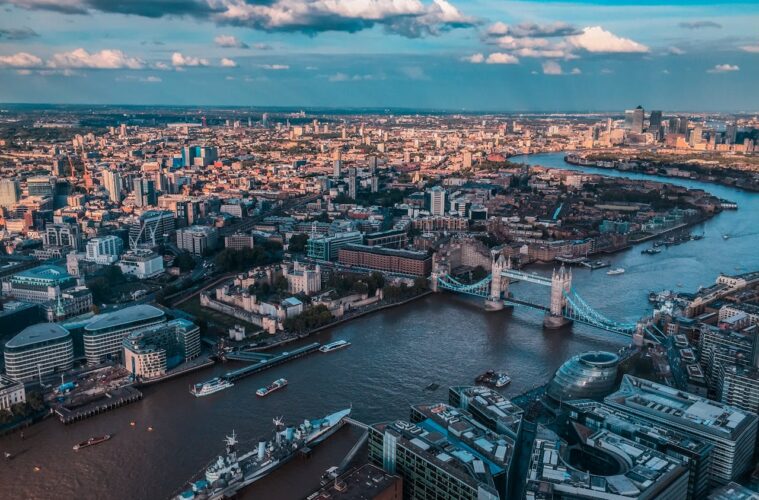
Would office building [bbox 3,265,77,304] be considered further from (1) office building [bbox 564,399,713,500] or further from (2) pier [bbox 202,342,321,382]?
(1) office building [bbox 564,399,713,500]

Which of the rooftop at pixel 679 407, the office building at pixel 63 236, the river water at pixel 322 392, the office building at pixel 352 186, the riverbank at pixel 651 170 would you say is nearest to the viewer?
the rooftop at pixel 679 407

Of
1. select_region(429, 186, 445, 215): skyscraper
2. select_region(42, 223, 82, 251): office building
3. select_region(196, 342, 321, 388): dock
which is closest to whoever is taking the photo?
select_region(196, 342, 321, 388): dock

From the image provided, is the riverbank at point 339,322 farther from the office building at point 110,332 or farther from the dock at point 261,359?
the office building at point 110,332

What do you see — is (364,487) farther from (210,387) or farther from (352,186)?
(352,186)

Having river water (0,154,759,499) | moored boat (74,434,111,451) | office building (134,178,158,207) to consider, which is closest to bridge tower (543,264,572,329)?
river water (0,154,759,499)

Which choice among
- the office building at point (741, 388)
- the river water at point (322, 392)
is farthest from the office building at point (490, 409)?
the office building at point (741, 388)

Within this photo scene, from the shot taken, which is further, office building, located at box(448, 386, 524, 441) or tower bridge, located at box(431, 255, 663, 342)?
tower bridge, located at box(431, 255, 663, 342)

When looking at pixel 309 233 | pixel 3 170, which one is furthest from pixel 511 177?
pixel 3 170
